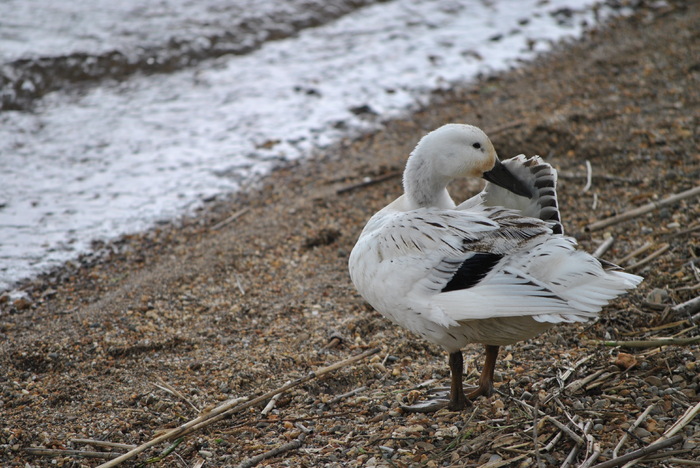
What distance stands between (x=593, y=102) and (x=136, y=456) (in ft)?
18.5

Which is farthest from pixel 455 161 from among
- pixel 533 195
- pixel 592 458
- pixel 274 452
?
pixel 274 452

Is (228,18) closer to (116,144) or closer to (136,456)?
(116,144)

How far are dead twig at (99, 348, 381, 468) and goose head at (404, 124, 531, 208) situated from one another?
107 centimetres

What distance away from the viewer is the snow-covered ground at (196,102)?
6.24m

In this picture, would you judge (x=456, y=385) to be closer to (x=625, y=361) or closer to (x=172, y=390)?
(x=625, y=361)

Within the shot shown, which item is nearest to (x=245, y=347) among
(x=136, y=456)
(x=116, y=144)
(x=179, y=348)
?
(x=179, y=348)

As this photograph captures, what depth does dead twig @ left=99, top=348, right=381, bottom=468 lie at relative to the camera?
3223 mm

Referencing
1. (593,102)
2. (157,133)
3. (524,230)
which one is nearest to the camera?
(524,230)

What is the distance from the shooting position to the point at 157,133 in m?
7.60

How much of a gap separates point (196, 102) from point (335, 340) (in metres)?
5.18

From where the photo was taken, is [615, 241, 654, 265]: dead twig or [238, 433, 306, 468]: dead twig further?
[615, 241, 654, 265]: dead twig

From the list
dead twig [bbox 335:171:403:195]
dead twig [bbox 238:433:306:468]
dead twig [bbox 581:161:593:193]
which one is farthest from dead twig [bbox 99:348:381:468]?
dead twig [bbox 581:161:593:193]

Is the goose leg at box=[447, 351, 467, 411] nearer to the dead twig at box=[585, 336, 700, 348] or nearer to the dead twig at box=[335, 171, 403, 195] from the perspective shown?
the dead twig at box=[585, 336, 700, 348]

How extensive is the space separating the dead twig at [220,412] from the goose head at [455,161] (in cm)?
107
